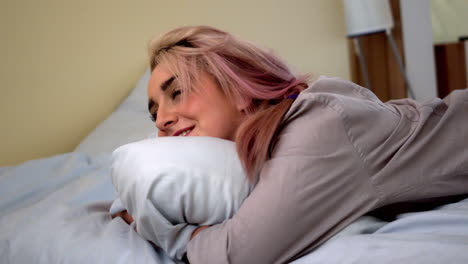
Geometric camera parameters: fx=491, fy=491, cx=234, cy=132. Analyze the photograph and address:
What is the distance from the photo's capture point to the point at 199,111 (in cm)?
93

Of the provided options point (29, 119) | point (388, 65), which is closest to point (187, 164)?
point (29, 119)

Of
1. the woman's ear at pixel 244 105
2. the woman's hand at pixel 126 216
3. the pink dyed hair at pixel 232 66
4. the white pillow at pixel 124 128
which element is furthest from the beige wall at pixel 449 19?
the woman's hand at pixel 126 216

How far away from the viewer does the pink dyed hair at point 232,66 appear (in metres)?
0.93

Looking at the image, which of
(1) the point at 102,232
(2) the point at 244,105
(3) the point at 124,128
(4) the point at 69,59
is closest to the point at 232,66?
(2) the point at 244,105

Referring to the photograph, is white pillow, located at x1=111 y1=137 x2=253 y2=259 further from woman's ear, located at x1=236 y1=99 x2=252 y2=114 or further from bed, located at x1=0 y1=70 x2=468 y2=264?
woman's ear, located at x1=236 y1=99 x2=252 y2=114

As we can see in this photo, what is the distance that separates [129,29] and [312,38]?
1179 mm

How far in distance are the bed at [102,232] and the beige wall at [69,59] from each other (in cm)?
65

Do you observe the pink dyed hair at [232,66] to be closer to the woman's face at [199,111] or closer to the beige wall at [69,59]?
the woman's face at [199,111]

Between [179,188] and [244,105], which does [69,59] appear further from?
[179,188]

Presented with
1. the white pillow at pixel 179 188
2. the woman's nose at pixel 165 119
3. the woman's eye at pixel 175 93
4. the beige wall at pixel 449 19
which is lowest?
the beige wall at pixel 449 19

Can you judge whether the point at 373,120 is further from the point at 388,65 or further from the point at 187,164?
the point at 388,65

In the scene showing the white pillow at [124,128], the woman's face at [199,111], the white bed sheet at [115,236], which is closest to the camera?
the white bed sheet at [115,236]

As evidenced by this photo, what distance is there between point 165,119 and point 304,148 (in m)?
0.35

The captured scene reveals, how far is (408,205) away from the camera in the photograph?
2.64 feet
